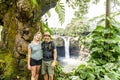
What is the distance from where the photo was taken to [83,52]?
12.7 m

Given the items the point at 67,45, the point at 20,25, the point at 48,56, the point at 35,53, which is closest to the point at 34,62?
the point at 35,53

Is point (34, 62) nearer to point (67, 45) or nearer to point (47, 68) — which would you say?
point (47, 68)

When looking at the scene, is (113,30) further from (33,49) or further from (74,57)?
(74,57)

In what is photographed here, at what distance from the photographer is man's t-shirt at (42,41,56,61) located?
5059 mm

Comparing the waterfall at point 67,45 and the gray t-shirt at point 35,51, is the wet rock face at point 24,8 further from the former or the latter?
the waterfall at point 67,45

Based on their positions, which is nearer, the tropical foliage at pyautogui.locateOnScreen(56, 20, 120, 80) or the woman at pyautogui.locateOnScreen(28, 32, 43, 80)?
the woman at pyautogui.locateOnScreen(28, 32, 43, 80)

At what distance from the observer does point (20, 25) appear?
5723 millimetres

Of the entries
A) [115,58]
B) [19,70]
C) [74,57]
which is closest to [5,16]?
[19,70]

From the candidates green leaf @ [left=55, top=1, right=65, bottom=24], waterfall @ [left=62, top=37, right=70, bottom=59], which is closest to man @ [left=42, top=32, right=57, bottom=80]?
green leaf @ [left=55, top=1, right=65, bottom=24]

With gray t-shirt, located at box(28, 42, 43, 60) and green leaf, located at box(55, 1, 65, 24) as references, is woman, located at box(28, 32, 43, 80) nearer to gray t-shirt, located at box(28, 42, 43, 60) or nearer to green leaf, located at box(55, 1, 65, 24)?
gray t-shirt, located at box(28, 42, 43, 60)

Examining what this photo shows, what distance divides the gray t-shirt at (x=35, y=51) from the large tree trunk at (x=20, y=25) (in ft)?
2.25

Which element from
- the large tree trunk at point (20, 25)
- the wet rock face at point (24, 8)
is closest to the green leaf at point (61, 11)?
the large tree trunk at point (20, 25)

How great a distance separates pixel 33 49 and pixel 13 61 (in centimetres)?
95

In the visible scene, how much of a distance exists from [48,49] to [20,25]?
1.00 meters
